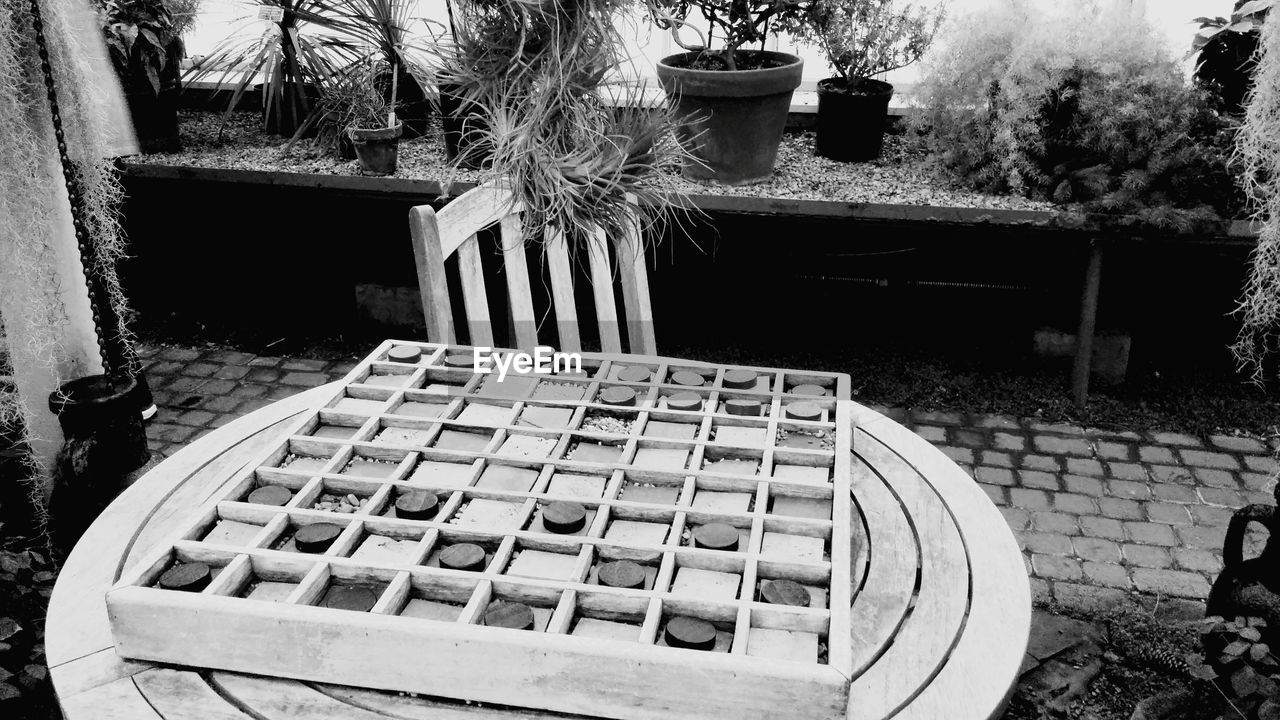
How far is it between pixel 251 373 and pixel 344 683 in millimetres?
3171

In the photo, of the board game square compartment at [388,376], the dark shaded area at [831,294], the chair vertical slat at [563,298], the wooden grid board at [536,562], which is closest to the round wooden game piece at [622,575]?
the wooden grid board at [536,562]

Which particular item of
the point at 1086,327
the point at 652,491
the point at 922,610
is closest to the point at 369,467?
the point at 652,491

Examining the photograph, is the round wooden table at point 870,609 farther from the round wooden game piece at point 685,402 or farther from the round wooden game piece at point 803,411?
the round wooden game piece at point 685,402

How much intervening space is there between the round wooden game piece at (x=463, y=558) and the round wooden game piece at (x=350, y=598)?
9 cm

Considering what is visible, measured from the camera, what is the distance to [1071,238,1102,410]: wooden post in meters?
3.57

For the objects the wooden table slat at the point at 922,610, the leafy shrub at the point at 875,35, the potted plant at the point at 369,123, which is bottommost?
the wooden table slat at the point at 922,610

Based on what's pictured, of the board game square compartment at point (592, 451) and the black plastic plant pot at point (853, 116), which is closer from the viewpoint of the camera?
the board game square compartment at point (592, 451)

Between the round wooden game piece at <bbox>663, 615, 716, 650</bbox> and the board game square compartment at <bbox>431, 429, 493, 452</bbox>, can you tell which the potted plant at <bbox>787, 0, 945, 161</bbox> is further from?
the round wooden game piece at <bbox>663, 615, 716, 650</bbox>

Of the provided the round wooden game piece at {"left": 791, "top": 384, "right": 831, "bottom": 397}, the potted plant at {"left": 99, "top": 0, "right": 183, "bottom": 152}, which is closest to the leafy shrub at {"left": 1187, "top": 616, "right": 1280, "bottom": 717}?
the round wooden game piece at {"left": 791, "top": 384, "right": 831, "bottom": 397}

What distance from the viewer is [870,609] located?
138 centimetres

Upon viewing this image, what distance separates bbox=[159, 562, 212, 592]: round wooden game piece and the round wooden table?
0.10 m

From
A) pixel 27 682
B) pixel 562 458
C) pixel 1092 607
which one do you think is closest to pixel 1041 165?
pixel 1092 607

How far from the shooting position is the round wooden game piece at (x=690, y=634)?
1127 millimetres

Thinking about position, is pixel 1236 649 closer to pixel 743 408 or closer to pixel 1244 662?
pixel 1244 662
